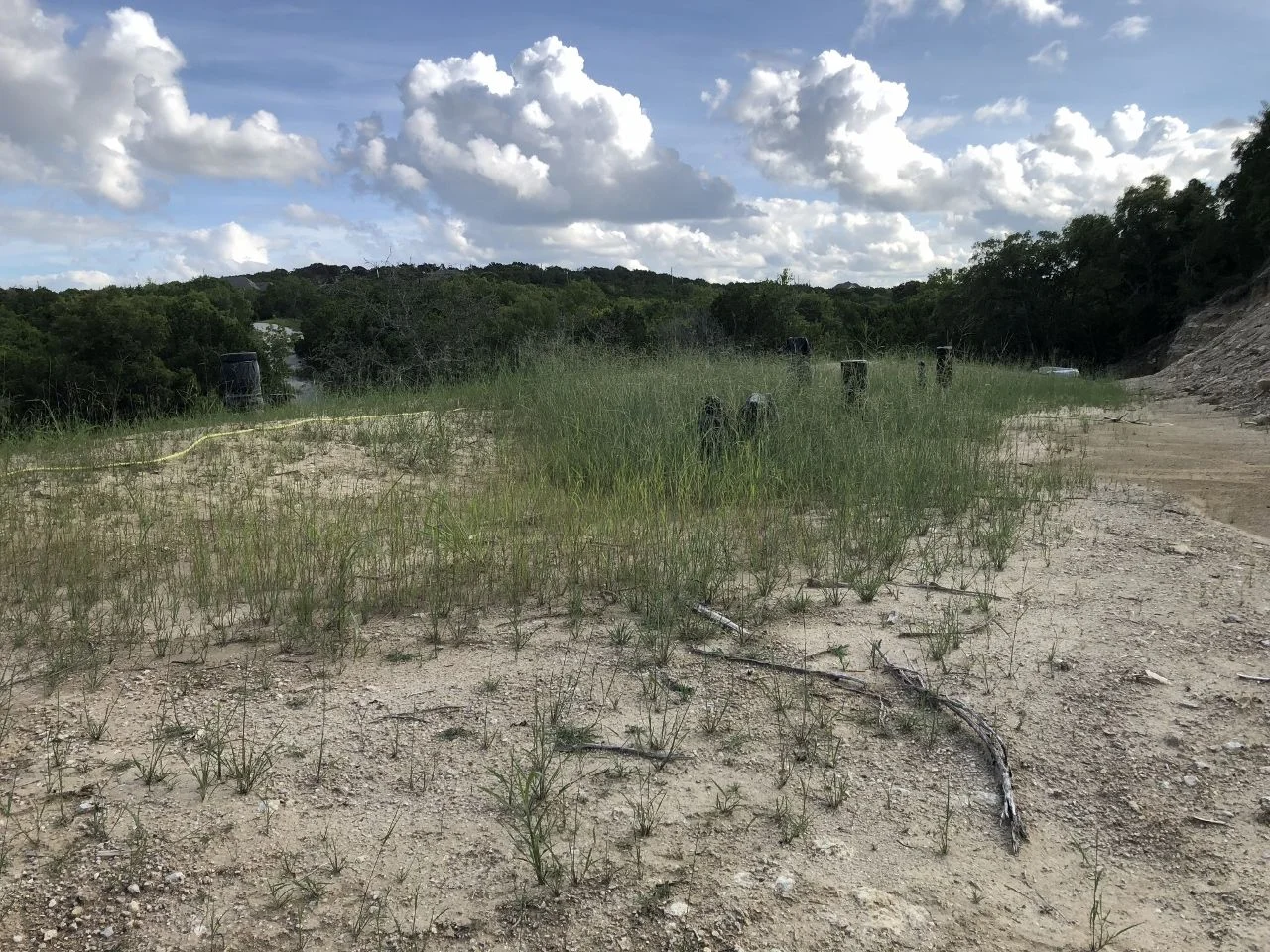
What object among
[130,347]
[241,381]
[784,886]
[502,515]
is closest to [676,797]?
[784,886]

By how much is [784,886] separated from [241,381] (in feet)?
35.5

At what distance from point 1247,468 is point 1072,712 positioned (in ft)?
20.9

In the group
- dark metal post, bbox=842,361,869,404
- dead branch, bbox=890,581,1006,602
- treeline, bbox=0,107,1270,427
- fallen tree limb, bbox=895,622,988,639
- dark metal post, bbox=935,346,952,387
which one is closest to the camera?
fallen tree limb, bbox=895,622,988,639

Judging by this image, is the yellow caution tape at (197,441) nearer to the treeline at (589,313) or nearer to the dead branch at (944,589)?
the treeline at (589,313)

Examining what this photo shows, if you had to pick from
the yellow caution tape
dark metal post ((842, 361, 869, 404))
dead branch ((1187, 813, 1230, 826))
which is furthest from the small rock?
dark metal post ((842, 361, 869, 404))

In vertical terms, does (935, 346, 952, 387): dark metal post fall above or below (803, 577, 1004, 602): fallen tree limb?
above

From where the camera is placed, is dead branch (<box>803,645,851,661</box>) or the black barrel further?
the black barrel

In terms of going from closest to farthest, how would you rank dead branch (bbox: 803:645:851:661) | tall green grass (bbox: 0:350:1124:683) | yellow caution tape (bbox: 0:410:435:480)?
dead branch (bbox: 803:645:851:661) < tall green grass (bbox: 0:350:1124:683) < yellow caution tape (bbox: 0:410:435:480)

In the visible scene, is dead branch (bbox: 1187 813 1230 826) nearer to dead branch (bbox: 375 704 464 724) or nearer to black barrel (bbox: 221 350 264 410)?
dead branch (bbox: 375 704 464 724)

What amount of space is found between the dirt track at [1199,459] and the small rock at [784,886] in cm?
478

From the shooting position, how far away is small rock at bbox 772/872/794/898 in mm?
2105

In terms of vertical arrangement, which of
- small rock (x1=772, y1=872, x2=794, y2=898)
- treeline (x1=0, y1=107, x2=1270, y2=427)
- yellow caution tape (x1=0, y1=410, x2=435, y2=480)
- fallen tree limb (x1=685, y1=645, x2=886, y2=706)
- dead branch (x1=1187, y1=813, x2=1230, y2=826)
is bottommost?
small rock (x1=772, y1=872, x2=794, y2=898)

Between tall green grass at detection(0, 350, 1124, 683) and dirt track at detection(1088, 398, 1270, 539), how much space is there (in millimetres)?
732

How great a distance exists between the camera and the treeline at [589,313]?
671 inches
